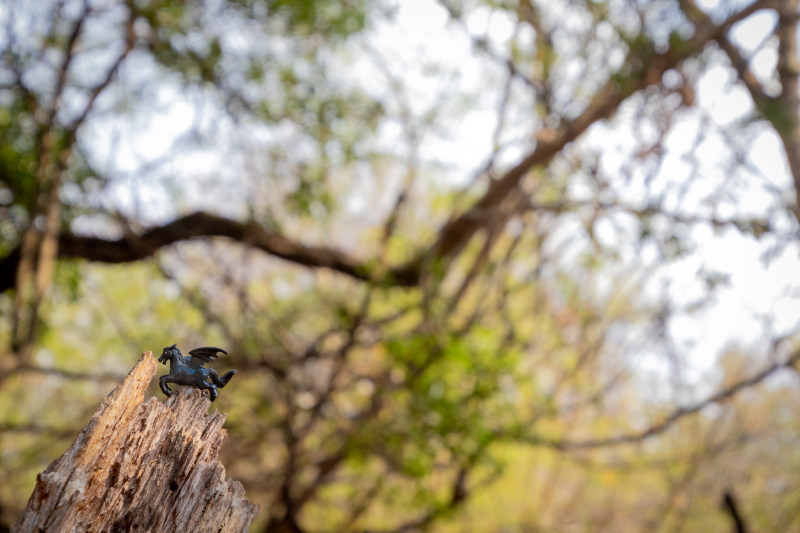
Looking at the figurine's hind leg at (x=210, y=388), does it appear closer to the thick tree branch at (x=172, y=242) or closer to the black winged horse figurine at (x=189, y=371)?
the black winged horse figurine at (x=189, y=371)

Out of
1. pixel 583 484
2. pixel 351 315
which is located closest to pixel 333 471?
pixel 351 315

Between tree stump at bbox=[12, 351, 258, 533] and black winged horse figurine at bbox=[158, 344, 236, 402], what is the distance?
5 centimetres

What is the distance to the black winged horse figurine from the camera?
1.83 m

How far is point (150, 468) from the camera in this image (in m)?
1.70

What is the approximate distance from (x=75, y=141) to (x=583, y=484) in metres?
8.36

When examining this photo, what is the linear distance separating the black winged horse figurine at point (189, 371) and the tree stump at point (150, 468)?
46 mm

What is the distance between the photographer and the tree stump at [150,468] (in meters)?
1.59

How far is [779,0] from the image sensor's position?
496cm

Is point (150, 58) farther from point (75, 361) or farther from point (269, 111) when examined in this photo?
point (75, 361)

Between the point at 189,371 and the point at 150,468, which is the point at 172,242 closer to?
the point at 189,371

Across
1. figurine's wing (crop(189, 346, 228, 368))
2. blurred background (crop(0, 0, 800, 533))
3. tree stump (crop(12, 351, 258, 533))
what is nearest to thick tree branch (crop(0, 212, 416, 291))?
blurred background (crop(0, 0, 800, 533))

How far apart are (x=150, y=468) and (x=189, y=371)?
0.85ft

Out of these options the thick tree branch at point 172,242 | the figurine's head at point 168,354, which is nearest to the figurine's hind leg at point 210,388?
the figurine's head at point 168,354

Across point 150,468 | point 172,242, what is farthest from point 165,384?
point 172,242
